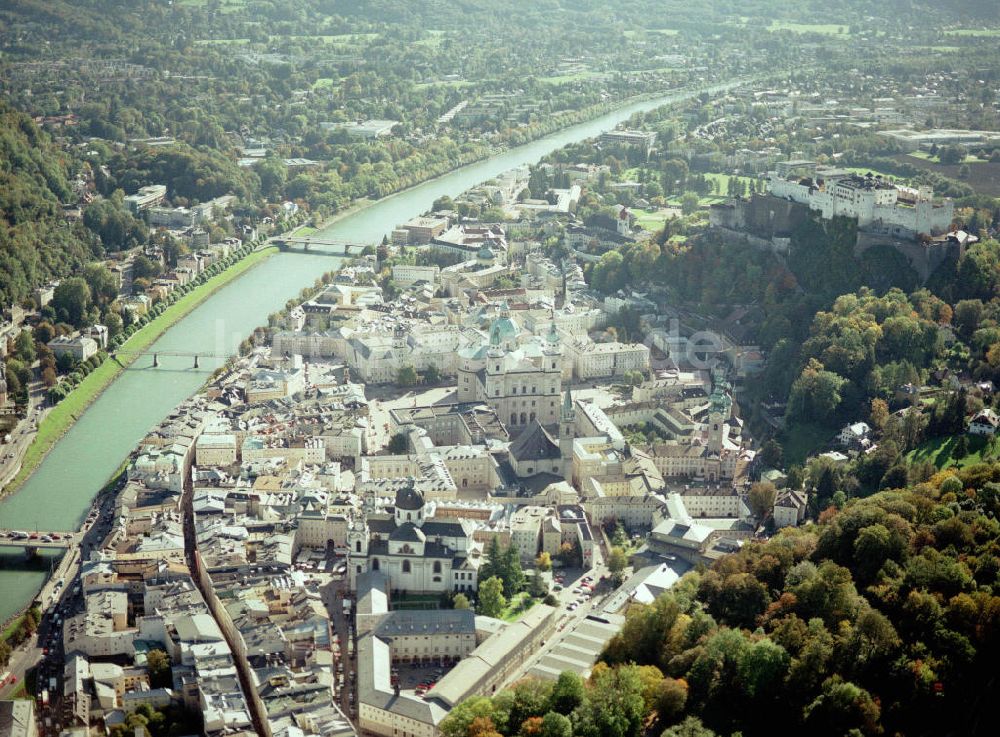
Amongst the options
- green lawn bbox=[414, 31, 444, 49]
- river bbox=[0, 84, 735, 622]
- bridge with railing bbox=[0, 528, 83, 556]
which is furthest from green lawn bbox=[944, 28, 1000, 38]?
bridge with railing bbox=[0, 528, 83, 556]

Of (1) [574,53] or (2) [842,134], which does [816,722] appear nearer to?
(2) [842,134]

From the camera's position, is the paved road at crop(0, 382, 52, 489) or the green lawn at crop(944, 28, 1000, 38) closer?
the paved road at crop(0, 382, 52, 489)

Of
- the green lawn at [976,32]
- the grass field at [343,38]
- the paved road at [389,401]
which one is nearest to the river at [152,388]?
the paved road at [389,401]

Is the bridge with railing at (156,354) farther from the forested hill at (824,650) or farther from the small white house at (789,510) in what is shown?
the forested hill at (824,650)

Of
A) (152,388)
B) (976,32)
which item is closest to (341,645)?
(152,388)

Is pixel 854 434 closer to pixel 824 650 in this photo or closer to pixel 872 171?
pixel 824 650

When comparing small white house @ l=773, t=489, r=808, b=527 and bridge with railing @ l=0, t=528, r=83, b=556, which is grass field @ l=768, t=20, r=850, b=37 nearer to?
small white house @ l=773, t=489, r=808, b=527
